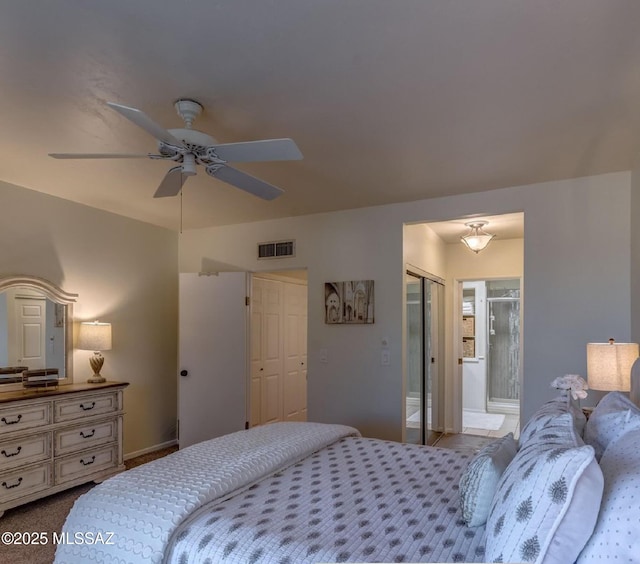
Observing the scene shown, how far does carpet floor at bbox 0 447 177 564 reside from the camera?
8.79 feet

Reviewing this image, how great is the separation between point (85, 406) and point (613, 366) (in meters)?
3.89

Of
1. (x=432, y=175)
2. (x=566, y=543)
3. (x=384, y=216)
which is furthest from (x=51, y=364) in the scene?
(x=566, y=543)

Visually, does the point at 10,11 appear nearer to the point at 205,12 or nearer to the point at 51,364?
the point at 205,12

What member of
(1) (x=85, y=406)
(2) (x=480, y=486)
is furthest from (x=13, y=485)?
(2) (x=480, y=486)

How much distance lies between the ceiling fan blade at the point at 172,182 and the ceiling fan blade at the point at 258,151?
1.13ft

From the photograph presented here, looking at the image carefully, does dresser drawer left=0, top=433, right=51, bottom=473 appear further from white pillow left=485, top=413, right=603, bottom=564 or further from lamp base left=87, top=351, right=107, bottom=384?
white pillow left=485, top=413, right=603, bottom=564

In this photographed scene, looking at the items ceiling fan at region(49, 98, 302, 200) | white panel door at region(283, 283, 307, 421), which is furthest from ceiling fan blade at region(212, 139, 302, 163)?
white panel door at region(283, 283, 307, 421)

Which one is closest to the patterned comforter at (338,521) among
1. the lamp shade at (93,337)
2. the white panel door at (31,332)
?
the lamp shade at (93,337)

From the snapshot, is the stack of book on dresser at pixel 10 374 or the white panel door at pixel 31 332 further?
the white panel door at pixel 31 332

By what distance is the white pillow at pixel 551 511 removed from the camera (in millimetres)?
1062

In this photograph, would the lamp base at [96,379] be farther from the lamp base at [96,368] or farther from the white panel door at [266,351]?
the white panel door at [266,351]

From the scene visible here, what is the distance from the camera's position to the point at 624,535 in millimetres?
1016

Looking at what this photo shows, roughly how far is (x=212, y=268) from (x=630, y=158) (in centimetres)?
397

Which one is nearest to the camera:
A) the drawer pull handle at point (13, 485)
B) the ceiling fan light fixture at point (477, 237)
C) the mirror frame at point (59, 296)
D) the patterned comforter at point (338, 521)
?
the patterned comforter at point (338, 521)
